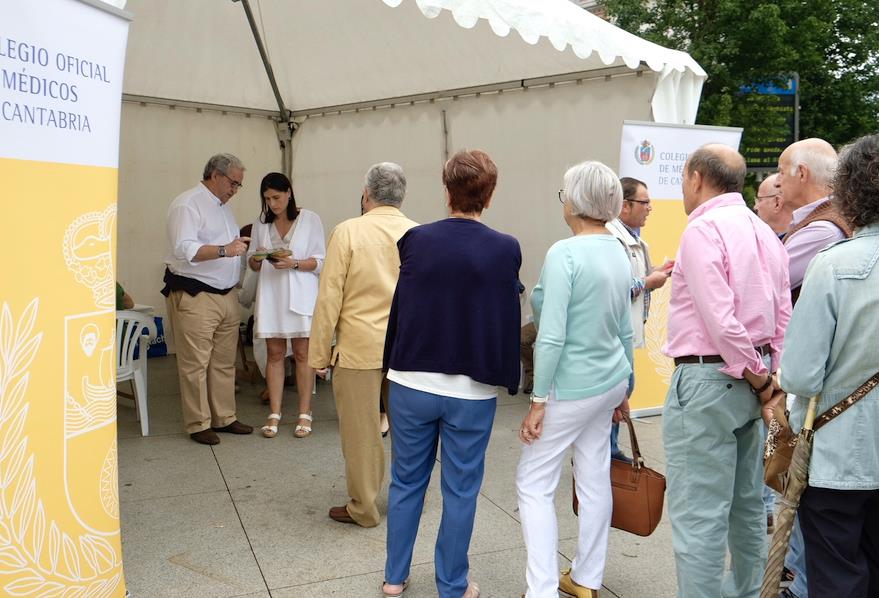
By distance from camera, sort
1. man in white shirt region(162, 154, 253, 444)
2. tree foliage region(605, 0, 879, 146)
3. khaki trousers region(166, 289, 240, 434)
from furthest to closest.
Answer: tree foliage region(605, 0, 879, 146), khaki trousers region(166, 289, 240, 434), man in white shirt region(162, 154, 253, 444)

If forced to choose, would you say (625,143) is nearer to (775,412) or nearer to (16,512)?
(775,412)

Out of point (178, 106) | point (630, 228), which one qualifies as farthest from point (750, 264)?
point (178, 106)

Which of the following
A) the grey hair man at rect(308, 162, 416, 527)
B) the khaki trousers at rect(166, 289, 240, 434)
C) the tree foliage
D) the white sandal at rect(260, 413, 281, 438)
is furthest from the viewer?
the tree foliage

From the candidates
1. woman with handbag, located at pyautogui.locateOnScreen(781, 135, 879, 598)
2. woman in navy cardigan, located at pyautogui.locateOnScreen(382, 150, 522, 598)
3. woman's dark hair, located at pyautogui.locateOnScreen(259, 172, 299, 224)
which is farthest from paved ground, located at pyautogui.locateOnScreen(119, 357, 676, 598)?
woman's dark hair, located at pyautogui.locateOnScreen(259, 172, 299, 224)

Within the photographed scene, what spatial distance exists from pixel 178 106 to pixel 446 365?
21.7ft

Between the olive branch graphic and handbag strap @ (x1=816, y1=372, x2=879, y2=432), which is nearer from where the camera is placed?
handbag strap @ (x1=816, y1=372, x2=879, y2=432)

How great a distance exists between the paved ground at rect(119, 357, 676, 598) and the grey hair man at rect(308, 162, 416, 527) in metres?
0.44

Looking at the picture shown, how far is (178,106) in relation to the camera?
8.33 m

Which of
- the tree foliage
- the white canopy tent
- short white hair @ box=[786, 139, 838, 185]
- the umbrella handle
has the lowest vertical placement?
the umbrella handle

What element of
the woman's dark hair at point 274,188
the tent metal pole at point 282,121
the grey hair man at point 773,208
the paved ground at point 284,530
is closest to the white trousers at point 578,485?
the paved ground at point 284,530

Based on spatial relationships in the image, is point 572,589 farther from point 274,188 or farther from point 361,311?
point 274,188

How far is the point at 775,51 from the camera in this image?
496 inches

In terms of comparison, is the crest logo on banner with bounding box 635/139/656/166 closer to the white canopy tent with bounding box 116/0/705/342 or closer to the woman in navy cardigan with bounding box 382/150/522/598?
the white canopy tent with bounding box 116/0/705/342

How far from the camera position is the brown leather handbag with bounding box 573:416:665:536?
9.86 feet
